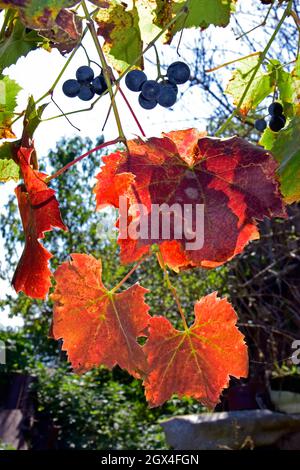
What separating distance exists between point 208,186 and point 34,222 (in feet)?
0.47

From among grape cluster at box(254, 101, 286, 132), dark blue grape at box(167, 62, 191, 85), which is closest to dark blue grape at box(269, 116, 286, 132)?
grape cluster at box(254, 101, 286, 132)

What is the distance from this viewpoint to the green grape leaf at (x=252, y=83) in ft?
2.86

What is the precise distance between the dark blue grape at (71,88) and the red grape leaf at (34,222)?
0.57 ft

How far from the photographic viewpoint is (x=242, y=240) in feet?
1.70

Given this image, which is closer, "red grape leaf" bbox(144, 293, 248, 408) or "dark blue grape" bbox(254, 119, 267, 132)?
"red grape leaf" bbox(144, 293, 248, 408)

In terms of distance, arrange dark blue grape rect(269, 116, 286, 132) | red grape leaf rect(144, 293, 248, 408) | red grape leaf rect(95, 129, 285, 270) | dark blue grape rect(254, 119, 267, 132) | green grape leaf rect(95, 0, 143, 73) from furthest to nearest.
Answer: dark blue grape rect(254, 119, 267, 132)
dark blue grape rect(269, 116, 286, 132)
green grape leaf rect(95, 0, 143, 73)
red grape leaf rect(144, 293, 248, 408)
red grape leaf rect(95, 129, 285, 270)

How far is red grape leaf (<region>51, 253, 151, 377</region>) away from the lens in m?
0.56

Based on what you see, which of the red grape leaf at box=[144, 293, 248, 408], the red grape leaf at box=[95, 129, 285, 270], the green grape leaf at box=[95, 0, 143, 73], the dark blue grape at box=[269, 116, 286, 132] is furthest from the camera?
the dark blue grape at box=[269, 116, 286, 132]

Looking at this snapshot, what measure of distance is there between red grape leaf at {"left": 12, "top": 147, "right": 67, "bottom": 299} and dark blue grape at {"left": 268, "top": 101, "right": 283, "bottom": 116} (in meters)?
0.34

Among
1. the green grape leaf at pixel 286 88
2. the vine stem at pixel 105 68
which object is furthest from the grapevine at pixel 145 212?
the green grape leaf at pixel 286 88

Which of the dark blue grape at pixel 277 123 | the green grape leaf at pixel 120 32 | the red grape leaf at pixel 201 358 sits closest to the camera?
the red grape leaf at pixel 201 358

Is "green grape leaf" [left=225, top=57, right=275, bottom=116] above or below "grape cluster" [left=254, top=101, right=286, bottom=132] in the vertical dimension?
above

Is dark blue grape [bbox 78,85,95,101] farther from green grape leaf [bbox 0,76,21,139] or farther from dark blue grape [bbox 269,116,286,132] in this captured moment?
dark blue grape [bbox 269,116,286,132]

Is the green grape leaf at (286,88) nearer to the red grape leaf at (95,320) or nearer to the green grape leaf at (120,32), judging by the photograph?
the green grape leaf at (120,32)
